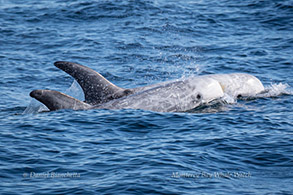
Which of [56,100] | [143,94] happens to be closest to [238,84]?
[143,94]

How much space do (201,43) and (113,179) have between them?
1810cm

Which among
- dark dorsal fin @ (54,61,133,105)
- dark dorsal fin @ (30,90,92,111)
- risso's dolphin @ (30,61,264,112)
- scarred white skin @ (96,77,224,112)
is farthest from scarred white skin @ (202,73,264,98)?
dark dorsal fin @ (30,90,92,111)

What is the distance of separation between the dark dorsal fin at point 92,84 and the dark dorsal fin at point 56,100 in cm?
95

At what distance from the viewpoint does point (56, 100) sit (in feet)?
47.1

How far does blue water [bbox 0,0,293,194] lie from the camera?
968 centimetres

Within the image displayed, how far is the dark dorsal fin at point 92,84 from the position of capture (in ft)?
50.9

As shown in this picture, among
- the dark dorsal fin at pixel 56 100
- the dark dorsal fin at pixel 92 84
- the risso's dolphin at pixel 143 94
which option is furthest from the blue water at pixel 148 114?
the dark dorsal fin at pixel 92 84

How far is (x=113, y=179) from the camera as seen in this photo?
9.48 meters

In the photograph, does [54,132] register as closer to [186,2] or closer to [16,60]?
[16,60]

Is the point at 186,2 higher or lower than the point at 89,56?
higher

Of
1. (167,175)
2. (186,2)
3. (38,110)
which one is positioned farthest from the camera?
(186,2)

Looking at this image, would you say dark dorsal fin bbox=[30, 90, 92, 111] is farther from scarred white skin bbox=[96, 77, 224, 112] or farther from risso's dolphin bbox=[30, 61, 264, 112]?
scarred white skin bbox=[96, 77, 224, 112]

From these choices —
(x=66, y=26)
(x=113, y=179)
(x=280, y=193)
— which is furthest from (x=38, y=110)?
(x=66, y=26)

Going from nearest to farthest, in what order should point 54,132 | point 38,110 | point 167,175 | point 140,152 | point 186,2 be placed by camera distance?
point 167,175 → point 140,152 → point 54,132 → point 38,110 → point 186,2
